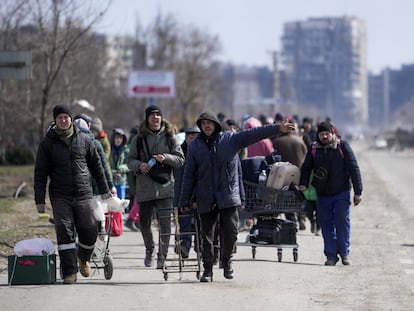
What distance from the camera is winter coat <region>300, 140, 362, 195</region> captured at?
14.7 metres

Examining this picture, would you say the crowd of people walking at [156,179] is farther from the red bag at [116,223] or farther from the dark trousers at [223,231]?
the red bag at [116,223]

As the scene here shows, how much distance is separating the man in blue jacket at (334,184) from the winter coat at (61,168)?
3242 millimetres

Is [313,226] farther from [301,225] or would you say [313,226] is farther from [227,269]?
[227,269]

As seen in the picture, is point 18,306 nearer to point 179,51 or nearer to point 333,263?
point 333,263

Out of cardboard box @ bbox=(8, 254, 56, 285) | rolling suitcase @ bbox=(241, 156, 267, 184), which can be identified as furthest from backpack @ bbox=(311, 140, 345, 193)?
cardboard box @ bbox=(8, 254, 56, 285)

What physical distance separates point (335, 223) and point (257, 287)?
284 cm

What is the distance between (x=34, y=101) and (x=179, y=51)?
43662 mm

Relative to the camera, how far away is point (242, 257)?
15383 millimetres

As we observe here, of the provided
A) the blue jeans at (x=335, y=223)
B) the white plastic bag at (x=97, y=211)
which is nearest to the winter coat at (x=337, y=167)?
the blue jeans at (x=335, y=223)

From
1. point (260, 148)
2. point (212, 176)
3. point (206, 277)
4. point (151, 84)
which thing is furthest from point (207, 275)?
point (151, 84)

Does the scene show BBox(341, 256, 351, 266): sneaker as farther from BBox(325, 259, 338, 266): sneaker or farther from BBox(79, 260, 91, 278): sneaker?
BBox(79, 260, 91, 278): sneaker

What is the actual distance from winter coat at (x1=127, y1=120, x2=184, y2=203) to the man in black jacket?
129 cm

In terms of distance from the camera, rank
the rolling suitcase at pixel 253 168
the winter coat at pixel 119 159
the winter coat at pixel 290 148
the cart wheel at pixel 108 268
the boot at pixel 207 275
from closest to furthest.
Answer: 1. the boot at pixel 207 275
2. the cart wheel at pixel 108 268
3. the rolling suitcase at pixel 253 168
4. the winter coat at pixel 290 148
5. the winter coat at pixel 119 159

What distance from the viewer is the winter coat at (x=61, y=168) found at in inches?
485
